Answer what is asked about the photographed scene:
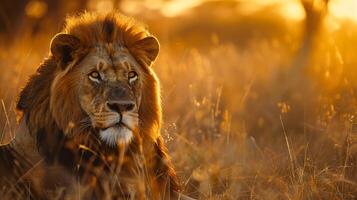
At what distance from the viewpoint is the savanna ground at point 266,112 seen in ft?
18.8

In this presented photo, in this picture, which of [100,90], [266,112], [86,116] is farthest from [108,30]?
[266,112]

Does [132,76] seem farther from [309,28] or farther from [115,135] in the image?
[309,28]

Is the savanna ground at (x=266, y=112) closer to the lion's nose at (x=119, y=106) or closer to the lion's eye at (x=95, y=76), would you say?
the lion's eye at (x=95, y=76)

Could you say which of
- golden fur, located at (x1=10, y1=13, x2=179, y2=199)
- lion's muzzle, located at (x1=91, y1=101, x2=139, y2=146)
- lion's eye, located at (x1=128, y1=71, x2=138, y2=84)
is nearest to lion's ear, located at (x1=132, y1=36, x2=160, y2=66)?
golden fur, located at (x1=10, y1=13, x2=179, y2=199)

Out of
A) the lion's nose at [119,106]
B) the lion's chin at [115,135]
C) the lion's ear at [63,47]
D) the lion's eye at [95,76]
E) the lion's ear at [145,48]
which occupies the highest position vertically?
the lion's ear at [63,47]

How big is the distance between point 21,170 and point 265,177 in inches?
76.6

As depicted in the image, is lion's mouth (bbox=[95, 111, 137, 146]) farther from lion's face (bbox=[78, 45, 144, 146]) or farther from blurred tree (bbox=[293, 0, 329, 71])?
blurred tree (bbox=[293, 0, 329, 71])

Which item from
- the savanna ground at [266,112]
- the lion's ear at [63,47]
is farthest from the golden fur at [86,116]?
the savanna ground at [266,112]

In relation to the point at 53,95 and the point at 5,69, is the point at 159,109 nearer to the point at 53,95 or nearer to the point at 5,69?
the point at 53,95

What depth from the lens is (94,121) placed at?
4.71 m

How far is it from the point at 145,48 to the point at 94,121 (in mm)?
709

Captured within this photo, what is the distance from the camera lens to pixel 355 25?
11.2 metres

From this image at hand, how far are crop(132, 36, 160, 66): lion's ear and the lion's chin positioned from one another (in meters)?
0.64

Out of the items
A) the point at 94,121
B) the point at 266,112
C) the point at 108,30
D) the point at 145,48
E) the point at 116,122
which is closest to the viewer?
the point at 116,122
